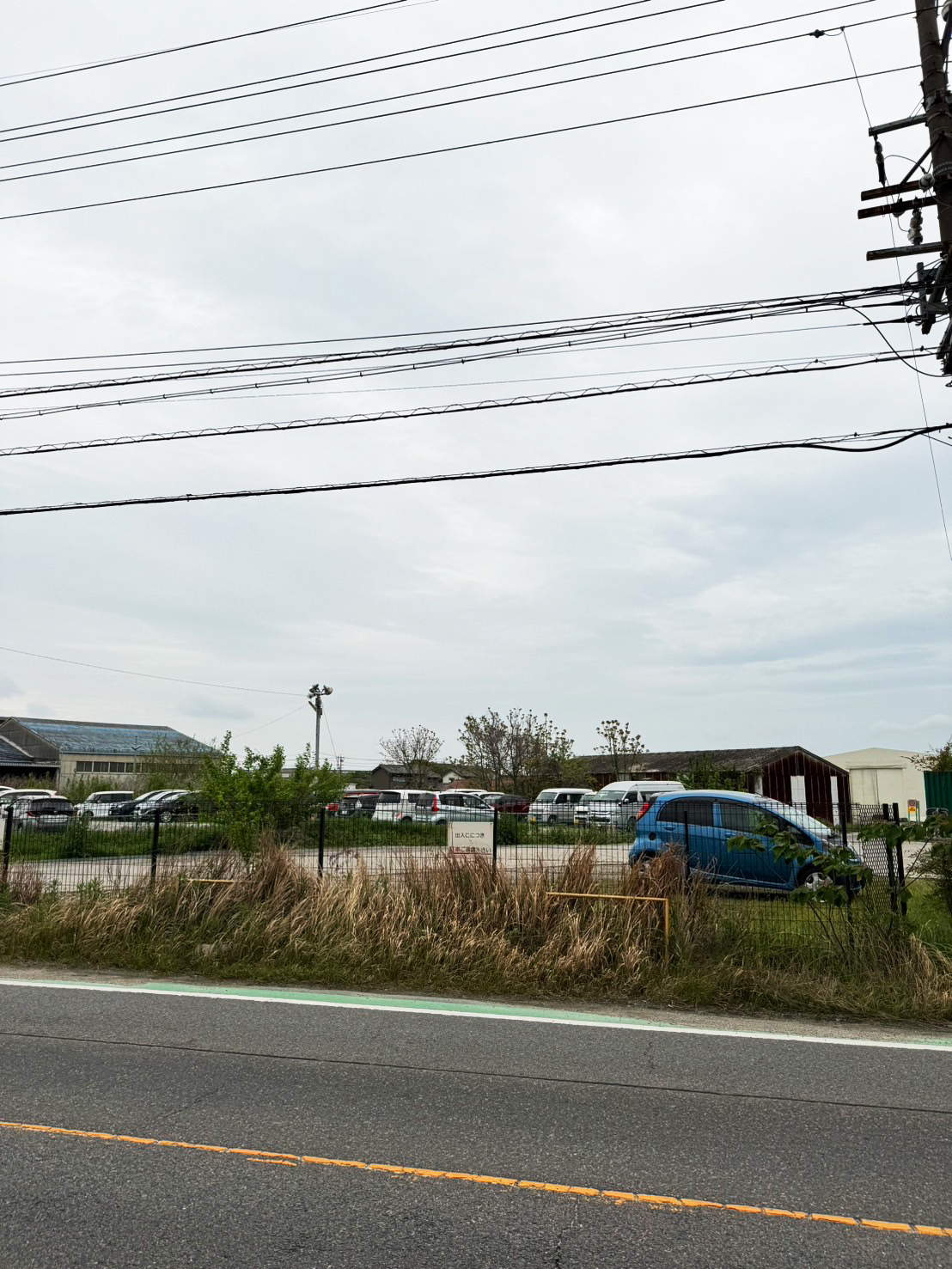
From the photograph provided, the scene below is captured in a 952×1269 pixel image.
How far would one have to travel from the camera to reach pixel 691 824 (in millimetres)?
14078

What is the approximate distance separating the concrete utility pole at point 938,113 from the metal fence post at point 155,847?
10.7m

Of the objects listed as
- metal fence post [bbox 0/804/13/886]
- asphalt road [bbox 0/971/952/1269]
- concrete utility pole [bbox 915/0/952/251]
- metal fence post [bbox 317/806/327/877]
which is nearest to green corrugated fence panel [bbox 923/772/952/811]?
metal fence post [bbox 317/806/327/877]

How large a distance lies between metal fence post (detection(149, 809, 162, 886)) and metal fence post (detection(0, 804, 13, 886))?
5.96ft

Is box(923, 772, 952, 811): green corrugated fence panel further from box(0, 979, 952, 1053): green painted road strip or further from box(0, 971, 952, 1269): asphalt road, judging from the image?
box(0, 971, 952, 1269): asphalt road

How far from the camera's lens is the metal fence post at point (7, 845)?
11880 mm

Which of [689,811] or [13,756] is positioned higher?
[13,756]

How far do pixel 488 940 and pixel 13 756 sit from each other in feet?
200

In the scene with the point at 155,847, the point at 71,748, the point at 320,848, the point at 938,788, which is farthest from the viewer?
the point at 71,748

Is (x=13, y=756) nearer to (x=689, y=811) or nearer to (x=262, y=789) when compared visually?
(x=262, y=789)

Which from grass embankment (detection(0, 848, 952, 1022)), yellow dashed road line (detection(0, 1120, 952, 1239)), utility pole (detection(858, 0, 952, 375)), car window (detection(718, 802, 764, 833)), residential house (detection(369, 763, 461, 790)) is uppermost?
utility pole (detection(858, 0, 952, 375))

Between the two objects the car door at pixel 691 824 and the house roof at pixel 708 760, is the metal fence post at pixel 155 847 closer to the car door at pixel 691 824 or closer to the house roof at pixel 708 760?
the car door at pixel 691 824

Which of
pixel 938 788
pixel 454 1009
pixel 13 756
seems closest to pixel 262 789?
pixel 454 1009

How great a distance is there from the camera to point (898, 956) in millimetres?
8422

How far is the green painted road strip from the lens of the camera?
7039 millimetres
